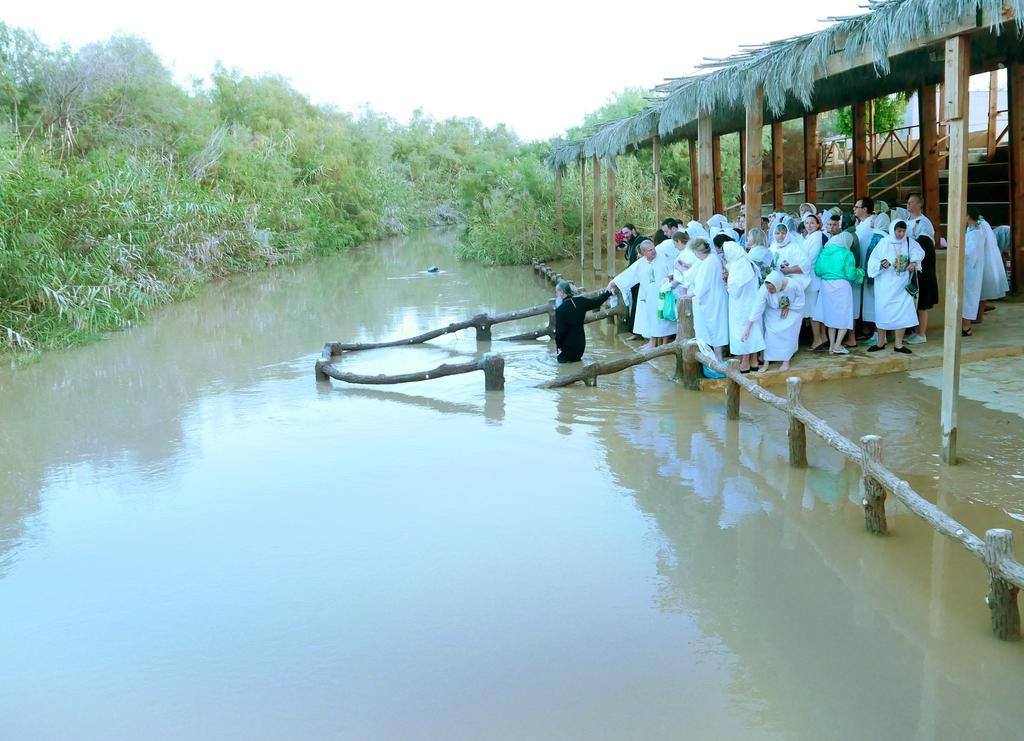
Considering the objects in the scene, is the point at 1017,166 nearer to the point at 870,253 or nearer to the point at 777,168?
the point at 870,253

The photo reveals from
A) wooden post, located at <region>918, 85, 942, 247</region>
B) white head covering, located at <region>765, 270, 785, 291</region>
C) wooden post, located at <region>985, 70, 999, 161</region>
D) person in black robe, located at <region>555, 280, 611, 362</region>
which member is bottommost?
person in black robe, located at <region>555, 280, 611, 362</region>

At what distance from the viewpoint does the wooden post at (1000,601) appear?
436 centimetres

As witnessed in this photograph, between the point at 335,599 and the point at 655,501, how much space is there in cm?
248

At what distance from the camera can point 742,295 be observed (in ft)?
31.0

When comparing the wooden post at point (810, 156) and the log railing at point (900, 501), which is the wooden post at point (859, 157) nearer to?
the wooden post at point (810, 156)

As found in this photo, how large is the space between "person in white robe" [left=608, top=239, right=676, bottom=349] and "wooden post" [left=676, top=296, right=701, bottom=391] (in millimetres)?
1231

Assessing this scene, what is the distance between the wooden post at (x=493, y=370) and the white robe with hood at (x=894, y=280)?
3.86 meters

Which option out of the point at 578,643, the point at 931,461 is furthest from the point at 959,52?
the point at 578,643

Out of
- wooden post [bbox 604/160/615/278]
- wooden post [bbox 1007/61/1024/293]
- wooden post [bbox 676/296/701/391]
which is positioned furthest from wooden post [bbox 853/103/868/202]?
wooden post [bbox 676/296/701/391]

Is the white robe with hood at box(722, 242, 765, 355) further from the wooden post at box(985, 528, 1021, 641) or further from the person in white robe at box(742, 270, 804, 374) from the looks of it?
the wooden post at box(985, 528, 1021, 641)

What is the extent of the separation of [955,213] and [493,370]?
5.27 meters

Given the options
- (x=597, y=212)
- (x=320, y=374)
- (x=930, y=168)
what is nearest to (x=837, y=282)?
(x=930, y=168)

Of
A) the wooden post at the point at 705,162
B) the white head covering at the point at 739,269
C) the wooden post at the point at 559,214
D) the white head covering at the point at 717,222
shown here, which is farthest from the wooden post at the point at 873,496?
the wooden post at the point at 559,214

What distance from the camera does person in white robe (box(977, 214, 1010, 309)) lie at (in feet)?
35.2
